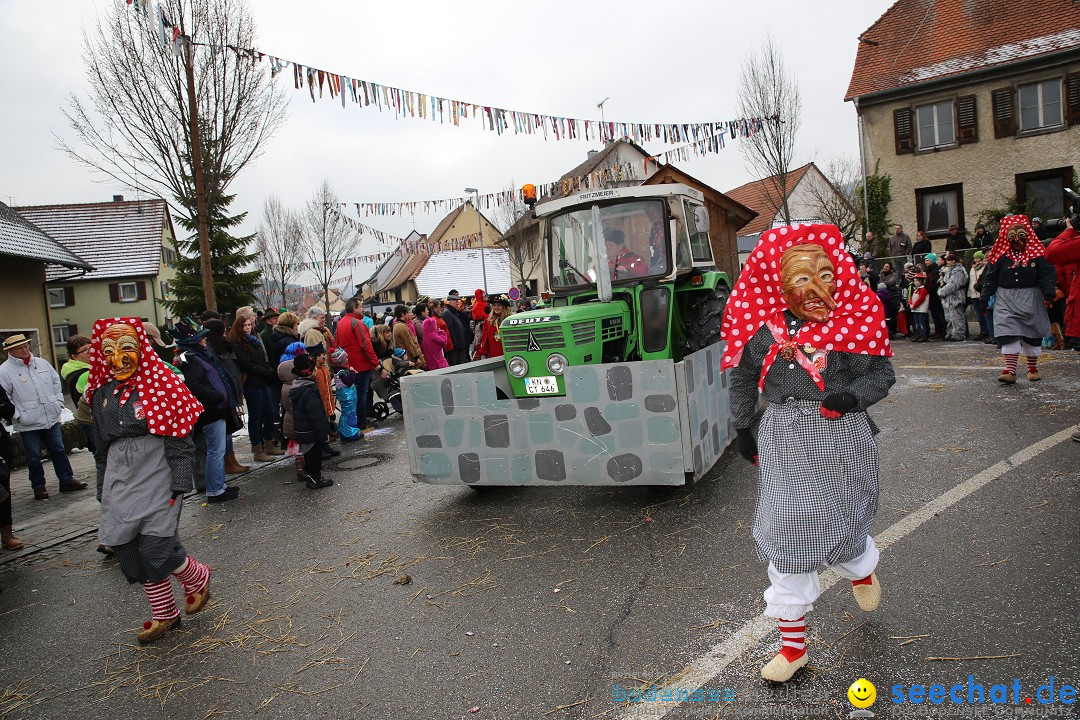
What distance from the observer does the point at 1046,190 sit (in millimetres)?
22578

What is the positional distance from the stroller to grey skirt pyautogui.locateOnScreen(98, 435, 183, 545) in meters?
6.94

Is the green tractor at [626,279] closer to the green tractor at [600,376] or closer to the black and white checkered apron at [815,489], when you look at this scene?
the green tractor at [600,376]

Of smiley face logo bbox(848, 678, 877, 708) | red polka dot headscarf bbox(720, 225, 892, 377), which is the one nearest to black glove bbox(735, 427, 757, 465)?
red polka dot headscarf bbox(720, 225, 892, 377)

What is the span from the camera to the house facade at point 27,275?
630 inches

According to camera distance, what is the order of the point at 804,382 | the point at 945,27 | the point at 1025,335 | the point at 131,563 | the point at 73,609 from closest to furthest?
the point at 804,382 → the point at 131,563 → the point at 73,609 → the point at 1025,335 → the point at 945,27

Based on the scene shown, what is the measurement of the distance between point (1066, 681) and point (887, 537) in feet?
5.43

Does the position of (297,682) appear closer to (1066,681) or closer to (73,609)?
(73,609)

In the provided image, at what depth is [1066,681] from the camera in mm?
2863

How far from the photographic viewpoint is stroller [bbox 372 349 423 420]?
11500 millimetres

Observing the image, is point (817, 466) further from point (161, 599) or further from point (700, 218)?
point (700, 218)

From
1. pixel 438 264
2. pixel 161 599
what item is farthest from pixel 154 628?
pixel 438 264

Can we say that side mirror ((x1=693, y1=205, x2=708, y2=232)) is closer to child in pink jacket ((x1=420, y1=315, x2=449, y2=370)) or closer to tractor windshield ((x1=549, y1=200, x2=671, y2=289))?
tractor windshield ((x1=549, y1=200, x2=671, y2=289))

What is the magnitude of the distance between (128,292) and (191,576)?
38.8 metres

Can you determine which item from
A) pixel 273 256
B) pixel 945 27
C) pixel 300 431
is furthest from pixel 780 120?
pixel 273 256
